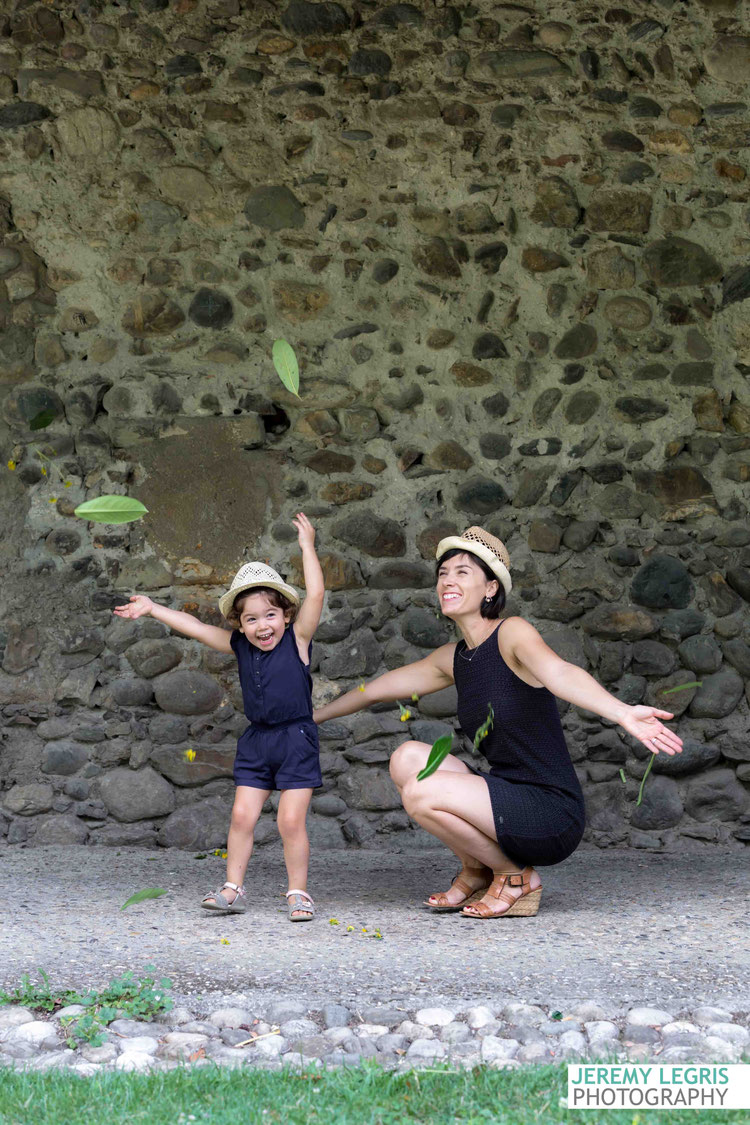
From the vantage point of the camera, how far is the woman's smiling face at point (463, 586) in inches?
137

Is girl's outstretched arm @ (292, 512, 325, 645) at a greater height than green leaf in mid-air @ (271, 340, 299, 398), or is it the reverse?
green leaf in mid-air @ (271, 340, 299, 398)

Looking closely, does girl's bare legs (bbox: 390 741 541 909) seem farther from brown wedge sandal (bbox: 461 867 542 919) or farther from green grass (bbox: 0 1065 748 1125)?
green grass (bbox: 0 1065 748 1125)

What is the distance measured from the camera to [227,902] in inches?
135

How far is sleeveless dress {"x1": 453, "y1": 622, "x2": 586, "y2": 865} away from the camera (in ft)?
11.0

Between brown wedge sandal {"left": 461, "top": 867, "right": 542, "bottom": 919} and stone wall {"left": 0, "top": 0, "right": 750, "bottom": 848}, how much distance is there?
119 centimetres

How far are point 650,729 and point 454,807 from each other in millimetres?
720

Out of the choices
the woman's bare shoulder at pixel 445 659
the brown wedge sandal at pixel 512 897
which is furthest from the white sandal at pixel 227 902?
the woman's bare shoulder at pixel 445 659

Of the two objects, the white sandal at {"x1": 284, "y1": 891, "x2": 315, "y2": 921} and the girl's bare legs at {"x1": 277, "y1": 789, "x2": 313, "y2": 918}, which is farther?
the girl's bare legs at {"x1": 277, "y1": 789, "x2": 313, "y2": 918}

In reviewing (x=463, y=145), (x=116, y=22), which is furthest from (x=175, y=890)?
(x=116, y=22)

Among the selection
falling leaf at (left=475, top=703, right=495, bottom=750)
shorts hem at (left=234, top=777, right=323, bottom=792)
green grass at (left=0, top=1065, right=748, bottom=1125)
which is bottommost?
green grass at (left=0, top=1065, right=748, bottom=1125)

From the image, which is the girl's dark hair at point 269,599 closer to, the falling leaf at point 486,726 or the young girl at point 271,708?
the young girl at point 271,708

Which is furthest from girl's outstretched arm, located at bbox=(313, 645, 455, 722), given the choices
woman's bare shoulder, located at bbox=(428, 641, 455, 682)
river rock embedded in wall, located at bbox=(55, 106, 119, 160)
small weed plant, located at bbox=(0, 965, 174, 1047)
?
river rock embedded in wall, located at bbox=(55, 106, 119, 160)

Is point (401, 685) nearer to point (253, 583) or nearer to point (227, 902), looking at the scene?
point (253, 583)

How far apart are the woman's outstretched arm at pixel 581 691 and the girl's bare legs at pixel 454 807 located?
385mm
